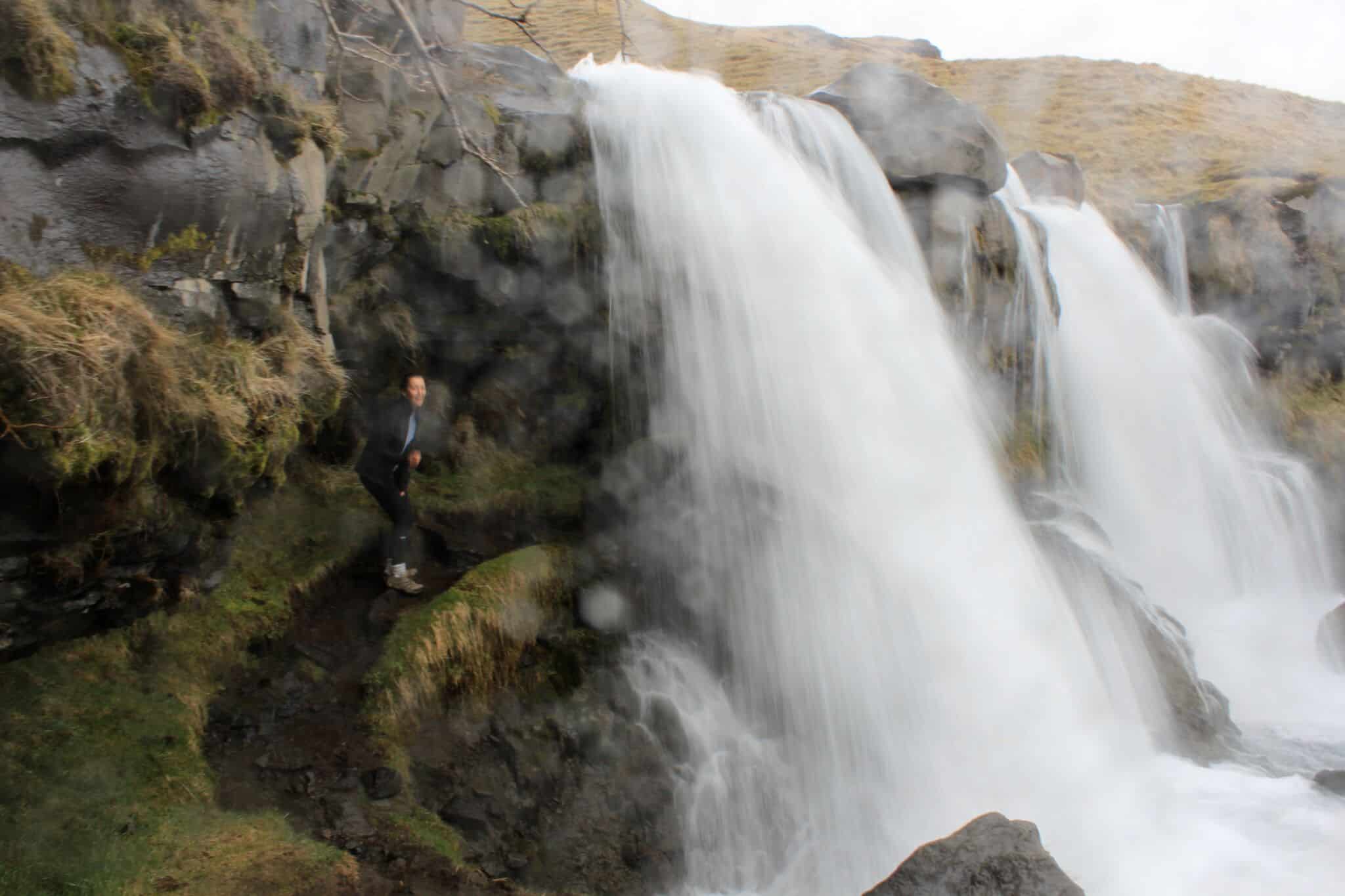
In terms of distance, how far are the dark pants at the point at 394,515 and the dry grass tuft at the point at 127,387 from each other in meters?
0.84

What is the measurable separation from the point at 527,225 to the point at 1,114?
12.5 feet

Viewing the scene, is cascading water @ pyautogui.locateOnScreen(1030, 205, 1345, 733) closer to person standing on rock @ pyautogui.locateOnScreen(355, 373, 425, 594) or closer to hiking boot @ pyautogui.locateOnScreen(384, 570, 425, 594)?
hiking boot @ pyautogui.locateOnScreen(384, 570, 425, 594)

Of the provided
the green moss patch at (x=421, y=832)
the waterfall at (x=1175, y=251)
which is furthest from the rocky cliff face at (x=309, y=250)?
the waterfall at (x=1175, y=251)

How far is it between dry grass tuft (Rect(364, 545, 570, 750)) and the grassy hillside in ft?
41.1

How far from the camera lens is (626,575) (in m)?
6.91

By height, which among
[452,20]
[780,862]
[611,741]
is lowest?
[780,862]

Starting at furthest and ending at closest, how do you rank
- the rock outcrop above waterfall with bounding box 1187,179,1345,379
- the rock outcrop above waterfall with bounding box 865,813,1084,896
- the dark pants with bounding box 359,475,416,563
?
the rock outcrop above waterfall with bounding box 1187,179,1345,379, the dark pants with bounding box 359,475,416,563, the rock outcrop above waterfall with bounding box 865,813,1084,896

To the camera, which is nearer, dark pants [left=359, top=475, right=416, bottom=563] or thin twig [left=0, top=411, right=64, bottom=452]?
thin twig [left=0, top=411, right=64, bottom=452]

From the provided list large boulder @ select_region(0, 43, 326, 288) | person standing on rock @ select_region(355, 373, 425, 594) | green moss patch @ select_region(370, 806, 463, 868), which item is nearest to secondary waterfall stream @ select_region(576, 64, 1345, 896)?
green moss patch @ select_region(370, 806, 463, 868)

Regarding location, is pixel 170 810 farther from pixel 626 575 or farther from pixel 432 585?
pixel 626 575

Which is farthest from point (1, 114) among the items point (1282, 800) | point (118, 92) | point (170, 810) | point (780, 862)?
point (1282, 800)

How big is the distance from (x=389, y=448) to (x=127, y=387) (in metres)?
2.03

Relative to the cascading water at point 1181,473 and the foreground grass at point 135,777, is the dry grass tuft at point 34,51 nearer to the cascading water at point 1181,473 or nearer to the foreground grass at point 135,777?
the foreground grass at point 135,777

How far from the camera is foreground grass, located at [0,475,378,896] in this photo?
3895 millimetres
